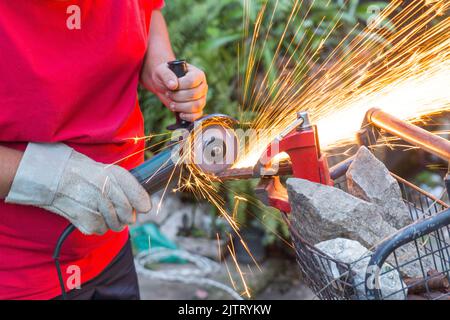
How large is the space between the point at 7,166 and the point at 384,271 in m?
1.13

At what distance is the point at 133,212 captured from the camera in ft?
6.66

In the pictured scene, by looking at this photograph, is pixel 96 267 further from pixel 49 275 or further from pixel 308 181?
pixel 308 181

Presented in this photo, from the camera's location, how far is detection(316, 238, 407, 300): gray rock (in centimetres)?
142

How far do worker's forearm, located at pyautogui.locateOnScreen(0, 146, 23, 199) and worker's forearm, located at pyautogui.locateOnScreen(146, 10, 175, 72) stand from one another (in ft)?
2.32

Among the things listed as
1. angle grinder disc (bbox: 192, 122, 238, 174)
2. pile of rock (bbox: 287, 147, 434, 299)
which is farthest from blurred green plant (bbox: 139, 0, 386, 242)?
pile of rock (bbox: 287, 147, 434, 299)

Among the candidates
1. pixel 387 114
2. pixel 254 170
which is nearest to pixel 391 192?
pixel 387 114

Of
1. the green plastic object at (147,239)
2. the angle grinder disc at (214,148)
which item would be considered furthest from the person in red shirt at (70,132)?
the green plastic object at (147,239)

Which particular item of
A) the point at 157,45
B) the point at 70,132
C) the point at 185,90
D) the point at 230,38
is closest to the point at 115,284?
the point at 70,132

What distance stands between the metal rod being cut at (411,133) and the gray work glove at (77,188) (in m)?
0.75

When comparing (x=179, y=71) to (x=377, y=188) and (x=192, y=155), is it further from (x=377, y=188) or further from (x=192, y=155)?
(x=377, y=188)

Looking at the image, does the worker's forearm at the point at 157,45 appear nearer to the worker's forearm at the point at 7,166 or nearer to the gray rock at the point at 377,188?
the worker's forearm at the point at 7,166

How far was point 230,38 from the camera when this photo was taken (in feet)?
15.6

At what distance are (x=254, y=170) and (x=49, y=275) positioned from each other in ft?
2.63

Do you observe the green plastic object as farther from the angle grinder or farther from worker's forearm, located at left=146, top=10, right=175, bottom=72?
the angle grinder
